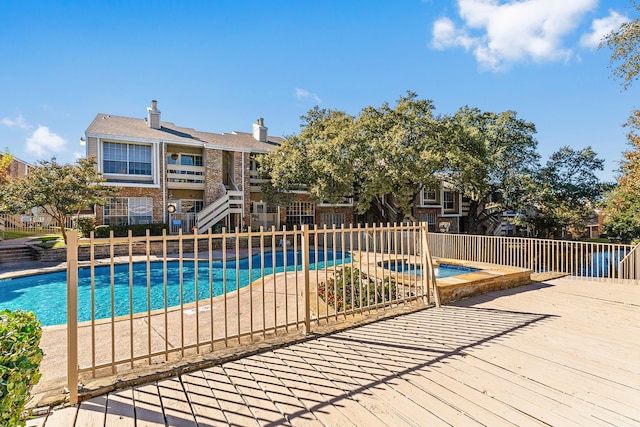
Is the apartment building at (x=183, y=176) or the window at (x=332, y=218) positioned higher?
the apartment building at (x=183, y=176)

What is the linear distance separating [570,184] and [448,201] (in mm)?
10188

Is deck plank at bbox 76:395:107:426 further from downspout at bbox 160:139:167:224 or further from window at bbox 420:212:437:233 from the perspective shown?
window at bbox 420:212:437:233

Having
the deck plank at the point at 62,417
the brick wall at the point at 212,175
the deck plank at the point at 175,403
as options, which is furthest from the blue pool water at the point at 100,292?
the brick wall at the point at 212,175

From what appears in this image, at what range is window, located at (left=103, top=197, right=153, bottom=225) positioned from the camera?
19172 mm

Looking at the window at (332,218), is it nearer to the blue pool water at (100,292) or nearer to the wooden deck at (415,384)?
the blue pool water at (100,292)

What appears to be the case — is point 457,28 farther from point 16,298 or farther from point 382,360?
point 16,298

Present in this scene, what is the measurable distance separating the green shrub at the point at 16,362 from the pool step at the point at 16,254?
1780 centimetres

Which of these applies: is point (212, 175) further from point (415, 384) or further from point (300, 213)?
point (415, 384)

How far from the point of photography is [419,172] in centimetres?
1797

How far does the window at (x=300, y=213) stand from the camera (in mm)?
25922

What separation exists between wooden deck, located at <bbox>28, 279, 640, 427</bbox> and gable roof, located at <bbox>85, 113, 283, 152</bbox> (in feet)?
65.8

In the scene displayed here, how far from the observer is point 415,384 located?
304 cm

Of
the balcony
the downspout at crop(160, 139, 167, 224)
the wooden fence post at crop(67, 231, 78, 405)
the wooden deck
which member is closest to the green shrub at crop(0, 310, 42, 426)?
the wooden fence post at crop(67, 231, 78, 405)

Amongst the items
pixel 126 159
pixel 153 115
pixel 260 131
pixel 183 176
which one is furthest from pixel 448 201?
pixel 126 159
